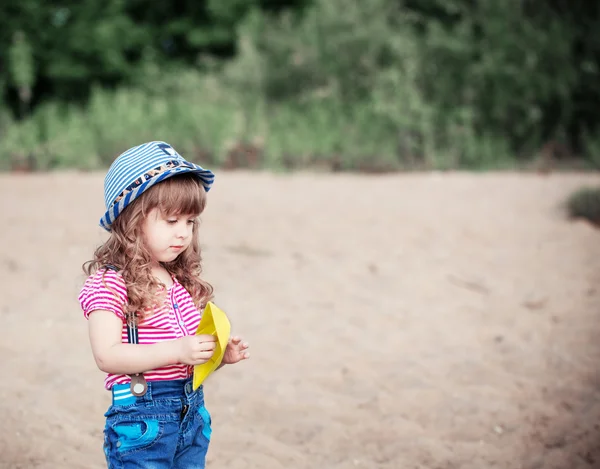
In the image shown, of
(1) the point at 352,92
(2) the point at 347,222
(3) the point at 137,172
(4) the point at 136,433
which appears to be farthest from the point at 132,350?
(1) the point at 352,92

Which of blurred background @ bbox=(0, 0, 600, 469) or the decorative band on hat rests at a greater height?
the decorative band on hat

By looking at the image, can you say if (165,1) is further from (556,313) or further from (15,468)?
(15,468)

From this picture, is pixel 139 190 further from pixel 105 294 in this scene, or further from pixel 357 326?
pixel 357 326

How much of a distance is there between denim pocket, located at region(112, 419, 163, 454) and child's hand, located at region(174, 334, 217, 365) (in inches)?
8.6

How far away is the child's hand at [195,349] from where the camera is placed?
Result: 1.95 m

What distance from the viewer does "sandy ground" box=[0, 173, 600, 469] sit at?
345 centimetres

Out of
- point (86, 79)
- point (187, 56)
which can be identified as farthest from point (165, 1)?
point (86, 79)

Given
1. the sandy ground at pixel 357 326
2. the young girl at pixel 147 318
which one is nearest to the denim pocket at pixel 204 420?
the young girl at pixel 147 318

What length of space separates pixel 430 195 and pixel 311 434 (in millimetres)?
5005

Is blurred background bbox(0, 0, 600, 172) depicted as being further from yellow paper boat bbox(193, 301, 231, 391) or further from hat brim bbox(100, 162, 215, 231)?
yellow paper boat bbox(193, 301, 231, 391)

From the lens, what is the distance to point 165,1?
57.5 ft

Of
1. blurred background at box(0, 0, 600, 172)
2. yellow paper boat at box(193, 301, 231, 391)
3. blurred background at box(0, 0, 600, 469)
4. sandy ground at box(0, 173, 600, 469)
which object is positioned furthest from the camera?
blurred background at box(0, 0, 600, 172)

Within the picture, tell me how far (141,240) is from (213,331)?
1.12ft

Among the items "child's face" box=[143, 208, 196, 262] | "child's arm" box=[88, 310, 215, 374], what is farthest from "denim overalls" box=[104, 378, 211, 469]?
"child's face" box=[143, 208, 196, 262]
